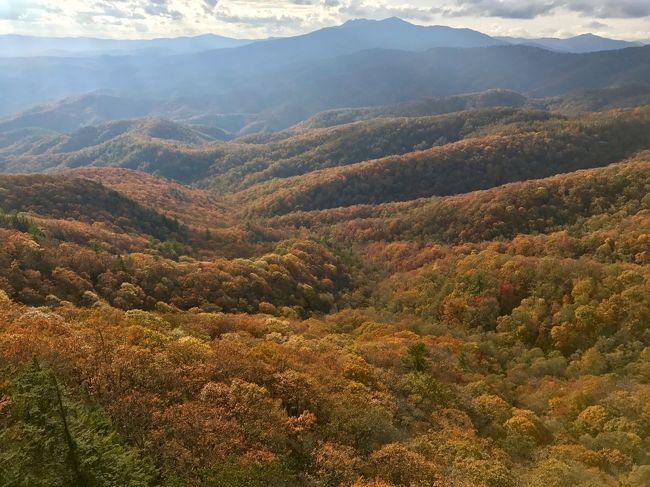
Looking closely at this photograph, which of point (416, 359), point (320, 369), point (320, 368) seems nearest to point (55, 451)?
point (320, 369)

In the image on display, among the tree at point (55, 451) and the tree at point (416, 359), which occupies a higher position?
the tree at point (55, 451)

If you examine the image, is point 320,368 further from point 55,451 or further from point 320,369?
point 55,451

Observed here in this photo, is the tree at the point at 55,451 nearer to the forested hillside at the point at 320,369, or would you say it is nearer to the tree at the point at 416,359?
the forested hillside at the point at 320,369

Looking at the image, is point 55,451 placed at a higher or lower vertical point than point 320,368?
higher

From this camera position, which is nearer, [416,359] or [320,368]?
[320,368]

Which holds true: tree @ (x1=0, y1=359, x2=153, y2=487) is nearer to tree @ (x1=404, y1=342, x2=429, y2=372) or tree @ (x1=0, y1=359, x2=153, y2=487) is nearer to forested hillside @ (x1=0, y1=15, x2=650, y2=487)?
forested hillside @ (x1=0, y1=15, x2=650, y2=487)

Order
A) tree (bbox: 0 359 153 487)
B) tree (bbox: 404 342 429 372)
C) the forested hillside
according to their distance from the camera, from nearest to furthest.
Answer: tree (bbox: 0 359 153 487)
the forested hillside
tree (bbox: 404 342 429 372)

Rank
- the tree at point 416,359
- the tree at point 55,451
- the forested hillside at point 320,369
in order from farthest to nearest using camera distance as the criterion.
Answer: the tree at point 416,359
the forested hillside at point 320,369
the tree at point 55,451

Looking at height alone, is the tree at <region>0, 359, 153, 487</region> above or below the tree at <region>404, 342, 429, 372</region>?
above

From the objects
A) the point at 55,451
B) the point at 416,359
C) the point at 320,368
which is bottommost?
the point at 416,359

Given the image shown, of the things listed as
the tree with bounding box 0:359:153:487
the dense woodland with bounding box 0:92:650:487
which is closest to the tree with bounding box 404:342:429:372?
the dense woodland with bounding box 0:92:650:487

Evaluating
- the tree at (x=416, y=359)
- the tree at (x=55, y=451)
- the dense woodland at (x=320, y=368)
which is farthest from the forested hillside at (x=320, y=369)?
the tree at (x=416, y=359)

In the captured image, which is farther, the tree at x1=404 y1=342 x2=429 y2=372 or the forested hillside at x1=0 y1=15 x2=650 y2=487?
the tree at x1=404 y1=342 x2=429 y2=372
